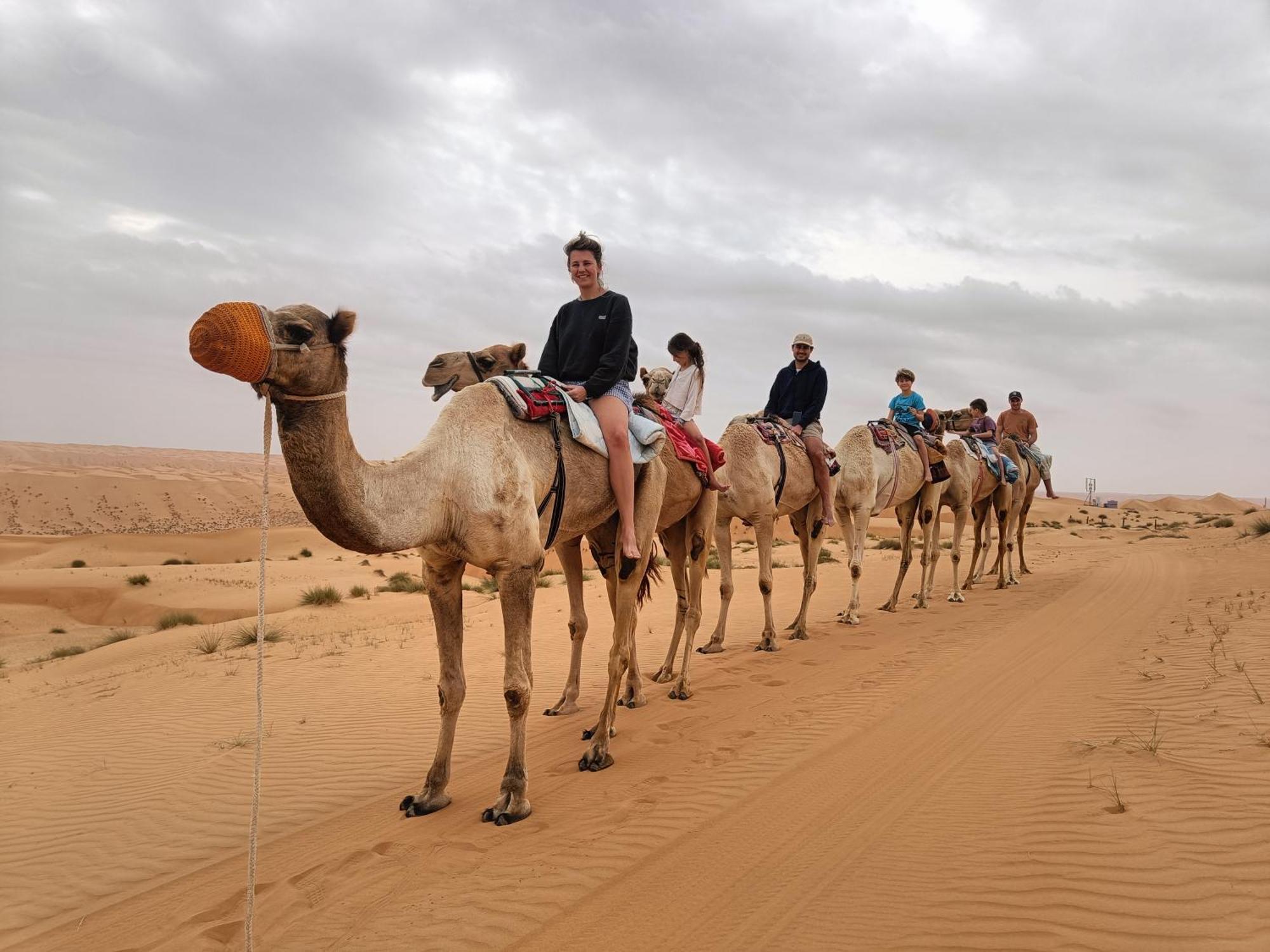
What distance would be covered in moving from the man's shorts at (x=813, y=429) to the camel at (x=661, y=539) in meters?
2.66

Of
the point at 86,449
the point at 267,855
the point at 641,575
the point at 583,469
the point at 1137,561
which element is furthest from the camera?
the point at 86,449

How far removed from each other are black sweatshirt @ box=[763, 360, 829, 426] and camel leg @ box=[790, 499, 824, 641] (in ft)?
4.15

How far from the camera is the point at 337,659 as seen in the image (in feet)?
34.5

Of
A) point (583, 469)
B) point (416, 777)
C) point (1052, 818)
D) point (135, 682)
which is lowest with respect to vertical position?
point (135, 682)

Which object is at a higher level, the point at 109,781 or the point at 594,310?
the point at 594,310

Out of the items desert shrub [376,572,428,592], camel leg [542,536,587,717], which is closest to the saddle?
camel leg [542,536,587,717]

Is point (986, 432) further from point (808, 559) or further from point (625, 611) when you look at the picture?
point (625, 611)

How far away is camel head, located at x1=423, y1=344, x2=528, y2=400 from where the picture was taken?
5.43 meters

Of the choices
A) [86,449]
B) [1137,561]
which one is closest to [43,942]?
[1137,561]

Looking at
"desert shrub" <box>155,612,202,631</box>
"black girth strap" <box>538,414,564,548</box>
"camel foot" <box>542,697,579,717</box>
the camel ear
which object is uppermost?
the camel ear

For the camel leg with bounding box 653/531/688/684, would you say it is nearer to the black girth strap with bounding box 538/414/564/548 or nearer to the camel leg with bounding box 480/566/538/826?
the black girth strap with bounding box 538/414/564/548

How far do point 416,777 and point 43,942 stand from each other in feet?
7.93

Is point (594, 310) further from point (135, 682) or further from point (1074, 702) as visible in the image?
point (135, 682)

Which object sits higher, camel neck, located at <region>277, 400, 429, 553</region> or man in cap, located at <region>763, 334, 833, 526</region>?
man in cap, located at <region>763, 334, 833, 526</region>
